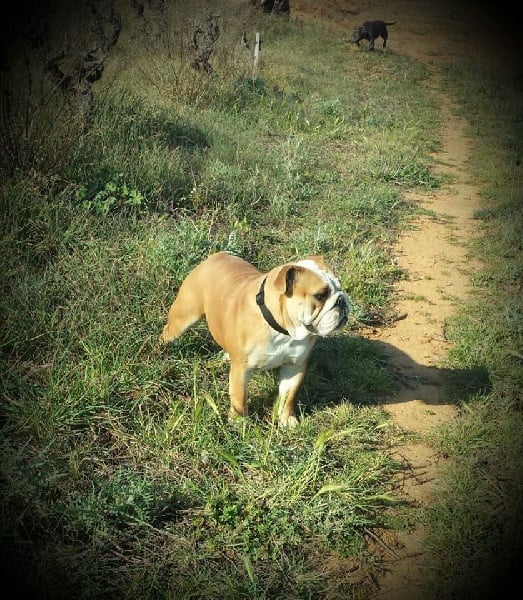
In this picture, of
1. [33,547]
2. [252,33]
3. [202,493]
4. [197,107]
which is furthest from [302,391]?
[252,33]

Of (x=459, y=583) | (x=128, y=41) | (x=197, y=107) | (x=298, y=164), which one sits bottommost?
(x=459, y=583)

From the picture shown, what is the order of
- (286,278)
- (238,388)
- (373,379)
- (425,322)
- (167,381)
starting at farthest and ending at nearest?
(425,322) → (373,379) → (167,381) → (238,388) → (286,278)

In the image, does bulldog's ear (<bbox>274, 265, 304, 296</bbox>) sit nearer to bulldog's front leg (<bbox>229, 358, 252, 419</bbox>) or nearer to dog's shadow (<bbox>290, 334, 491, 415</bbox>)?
bulldog's front leg (<bbox>229, 358, 252, 419</bbox>)

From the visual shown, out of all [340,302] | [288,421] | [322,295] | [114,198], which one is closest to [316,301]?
[322,295]

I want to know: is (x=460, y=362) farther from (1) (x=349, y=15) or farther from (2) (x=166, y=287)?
(1) (x=349, y=15)

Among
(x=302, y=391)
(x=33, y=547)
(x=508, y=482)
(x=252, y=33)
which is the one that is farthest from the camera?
(x=252, y=33)

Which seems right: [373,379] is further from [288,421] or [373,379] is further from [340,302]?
[340,302]

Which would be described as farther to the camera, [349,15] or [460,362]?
[349,15]

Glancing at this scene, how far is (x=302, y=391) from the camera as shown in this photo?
382cm

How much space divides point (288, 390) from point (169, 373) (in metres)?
0.92

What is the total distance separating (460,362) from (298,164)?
13.0 ft

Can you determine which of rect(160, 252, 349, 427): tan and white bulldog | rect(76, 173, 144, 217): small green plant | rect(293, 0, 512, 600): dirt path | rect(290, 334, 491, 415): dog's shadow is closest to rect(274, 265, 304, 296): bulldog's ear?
rect(160, 252, 349, 427): tan and white bulldog

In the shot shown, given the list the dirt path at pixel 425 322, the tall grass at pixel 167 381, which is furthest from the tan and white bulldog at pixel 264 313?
the dirt path at pixel 425 322

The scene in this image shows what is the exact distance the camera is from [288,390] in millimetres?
3441
